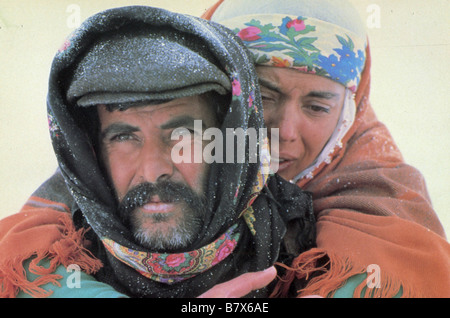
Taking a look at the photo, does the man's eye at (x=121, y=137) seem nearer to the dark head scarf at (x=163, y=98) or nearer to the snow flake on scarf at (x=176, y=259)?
the dark head scarf at (x=163, y=98)

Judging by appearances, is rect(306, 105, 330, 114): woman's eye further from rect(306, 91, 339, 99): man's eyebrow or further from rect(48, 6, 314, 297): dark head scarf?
rect(48, 6, 314, 297): dark head scarf

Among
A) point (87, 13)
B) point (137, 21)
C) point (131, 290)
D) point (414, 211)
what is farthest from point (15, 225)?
point (414, 211)

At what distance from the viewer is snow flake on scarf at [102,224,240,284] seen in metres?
1.53

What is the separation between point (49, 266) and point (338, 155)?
1.17 meters

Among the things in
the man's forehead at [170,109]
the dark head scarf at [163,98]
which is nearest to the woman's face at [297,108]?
the dark head scarf at [163,98]

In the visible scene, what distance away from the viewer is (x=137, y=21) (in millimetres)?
1500

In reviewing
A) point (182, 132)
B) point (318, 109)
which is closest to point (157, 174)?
point (182, 132)

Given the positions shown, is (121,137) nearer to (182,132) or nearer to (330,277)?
(182,132)

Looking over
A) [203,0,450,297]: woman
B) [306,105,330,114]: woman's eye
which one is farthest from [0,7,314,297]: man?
[306,105,330,114]: woman's eye

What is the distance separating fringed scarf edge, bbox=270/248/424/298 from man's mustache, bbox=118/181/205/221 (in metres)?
0.37

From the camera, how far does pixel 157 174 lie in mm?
1505

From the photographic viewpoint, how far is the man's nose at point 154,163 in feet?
4.94

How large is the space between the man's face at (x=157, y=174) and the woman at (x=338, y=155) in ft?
1.28
